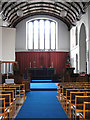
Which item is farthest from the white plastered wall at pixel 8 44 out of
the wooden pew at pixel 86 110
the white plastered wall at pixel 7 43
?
the wooden pew at pixel 86 110

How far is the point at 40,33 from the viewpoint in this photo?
26.6m

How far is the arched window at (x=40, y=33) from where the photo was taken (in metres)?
26.5

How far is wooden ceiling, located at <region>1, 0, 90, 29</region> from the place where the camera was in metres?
18.6

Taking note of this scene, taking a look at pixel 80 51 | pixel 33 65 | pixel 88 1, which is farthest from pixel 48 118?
pixel 33 65

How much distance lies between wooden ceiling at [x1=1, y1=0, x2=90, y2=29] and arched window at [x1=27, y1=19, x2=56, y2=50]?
1.25 meters

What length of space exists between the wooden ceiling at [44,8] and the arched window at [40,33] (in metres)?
1.25

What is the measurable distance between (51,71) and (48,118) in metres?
15.8

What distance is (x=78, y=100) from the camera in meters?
5.13

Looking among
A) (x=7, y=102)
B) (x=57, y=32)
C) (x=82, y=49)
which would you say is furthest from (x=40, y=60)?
(x=7, y=102)

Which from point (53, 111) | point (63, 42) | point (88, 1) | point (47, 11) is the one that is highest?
point (47, 11)

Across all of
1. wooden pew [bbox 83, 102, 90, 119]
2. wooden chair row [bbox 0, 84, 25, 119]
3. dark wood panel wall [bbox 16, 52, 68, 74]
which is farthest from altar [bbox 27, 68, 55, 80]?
wooden pew [bbox 83, 102, 90, 119]

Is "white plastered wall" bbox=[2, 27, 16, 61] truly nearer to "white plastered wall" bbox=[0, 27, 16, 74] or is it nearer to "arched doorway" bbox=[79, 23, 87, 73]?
"white plastered wall" bbox=[0, 27, 16, 74]

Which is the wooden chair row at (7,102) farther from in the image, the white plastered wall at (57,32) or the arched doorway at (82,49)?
the white plastered wall at (57,32)

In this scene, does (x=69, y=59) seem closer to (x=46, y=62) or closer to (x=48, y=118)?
(x=46, y=62)
